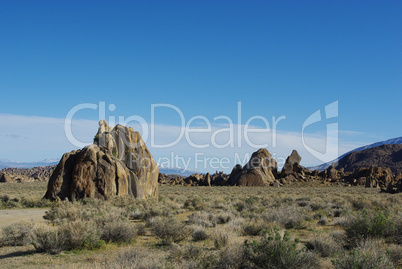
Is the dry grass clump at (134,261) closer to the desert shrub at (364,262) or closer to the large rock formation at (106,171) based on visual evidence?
the desert shrub at (364,262)

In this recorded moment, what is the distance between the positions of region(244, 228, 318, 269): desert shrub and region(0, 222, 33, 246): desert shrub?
7200mm

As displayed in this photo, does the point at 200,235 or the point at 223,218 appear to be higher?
the point at 200,235

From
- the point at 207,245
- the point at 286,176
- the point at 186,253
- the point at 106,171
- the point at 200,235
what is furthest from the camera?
the point at 286,176

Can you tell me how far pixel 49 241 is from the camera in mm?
9273

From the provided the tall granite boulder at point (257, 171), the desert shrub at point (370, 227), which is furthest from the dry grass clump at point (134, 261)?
the tall granite boulder at point (257, 171)

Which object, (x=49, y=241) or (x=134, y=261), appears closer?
(x=134, y=261)

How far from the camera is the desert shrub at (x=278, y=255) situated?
22.3ft

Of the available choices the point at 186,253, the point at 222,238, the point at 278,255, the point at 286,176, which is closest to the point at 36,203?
the point at 222,238

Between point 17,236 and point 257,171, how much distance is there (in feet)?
182

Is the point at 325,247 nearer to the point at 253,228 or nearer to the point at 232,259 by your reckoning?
the point at 232,259

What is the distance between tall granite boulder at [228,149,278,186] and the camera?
6212cm

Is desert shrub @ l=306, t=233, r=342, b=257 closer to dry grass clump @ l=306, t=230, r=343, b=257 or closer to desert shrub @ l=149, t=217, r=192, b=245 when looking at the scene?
dry grass clump @ l=306, t=230, r=343, b=257

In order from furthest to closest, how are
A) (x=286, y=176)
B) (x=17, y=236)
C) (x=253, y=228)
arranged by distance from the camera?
(x=286, y=176) → (x=253, y=228) → (x=17, y=236)

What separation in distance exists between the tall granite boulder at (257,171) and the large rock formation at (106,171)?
3671 centimetres
